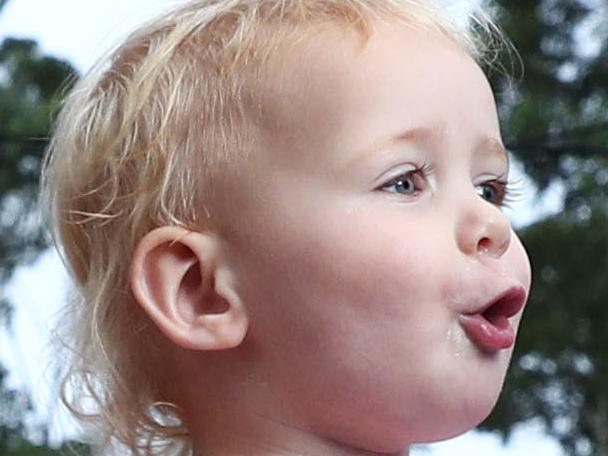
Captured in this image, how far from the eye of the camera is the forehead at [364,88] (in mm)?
992

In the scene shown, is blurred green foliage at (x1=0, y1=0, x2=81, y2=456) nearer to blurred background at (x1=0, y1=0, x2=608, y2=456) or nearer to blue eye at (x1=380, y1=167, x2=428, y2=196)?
blurred background at (x1=0, y1=0, x2=608, y2=456)

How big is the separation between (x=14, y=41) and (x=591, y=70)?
0.82 m

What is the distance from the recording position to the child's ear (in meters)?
1.00

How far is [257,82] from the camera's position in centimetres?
103

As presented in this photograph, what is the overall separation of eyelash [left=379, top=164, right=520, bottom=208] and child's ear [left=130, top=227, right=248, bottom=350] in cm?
13

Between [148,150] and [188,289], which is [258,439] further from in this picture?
[148,150]

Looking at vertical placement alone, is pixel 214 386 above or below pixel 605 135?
above

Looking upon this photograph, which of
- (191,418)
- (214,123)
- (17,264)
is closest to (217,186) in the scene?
(214,123)

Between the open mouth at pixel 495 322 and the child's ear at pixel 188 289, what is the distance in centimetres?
16

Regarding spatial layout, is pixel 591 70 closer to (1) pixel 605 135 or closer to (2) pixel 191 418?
(1) pixel 605 135

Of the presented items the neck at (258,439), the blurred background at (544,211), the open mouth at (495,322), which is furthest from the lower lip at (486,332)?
the blurred background at (544,211)

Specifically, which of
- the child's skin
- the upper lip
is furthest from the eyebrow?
the upper lip

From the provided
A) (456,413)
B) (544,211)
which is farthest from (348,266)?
(544,211)

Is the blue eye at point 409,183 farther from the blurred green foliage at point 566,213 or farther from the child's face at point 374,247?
the blurred green foliage at point 566,213
